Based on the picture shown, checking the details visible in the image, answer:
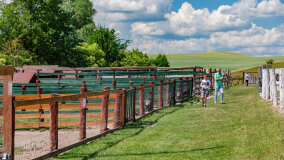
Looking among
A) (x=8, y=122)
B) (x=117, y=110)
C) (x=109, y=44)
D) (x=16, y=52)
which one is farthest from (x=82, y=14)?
(x=8, y=122)

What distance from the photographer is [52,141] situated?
27.0 feet

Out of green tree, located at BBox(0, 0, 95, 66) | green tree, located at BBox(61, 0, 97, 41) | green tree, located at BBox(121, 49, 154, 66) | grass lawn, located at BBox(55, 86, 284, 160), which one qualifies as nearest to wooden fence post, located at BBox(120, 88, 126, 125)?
grass lawn, located at BBox(55, 86, 284, 160)

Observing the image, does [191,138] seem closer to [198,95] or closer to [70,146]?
[70,146]

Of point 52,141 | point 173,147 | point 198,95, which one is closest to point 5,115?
point 52,141

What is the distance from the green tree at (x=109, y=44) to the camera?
234 feet

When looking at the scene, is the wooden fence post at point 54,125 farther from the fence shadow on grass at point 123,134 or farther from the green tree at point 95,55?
the green tree at point 95,55

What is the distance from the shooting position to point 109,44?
7312cm

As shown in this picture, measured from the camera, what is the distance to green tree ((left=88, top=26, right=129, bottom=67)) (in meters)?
71.2

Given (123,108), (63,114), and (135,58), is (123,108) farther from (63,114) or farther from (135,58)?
(135,58)

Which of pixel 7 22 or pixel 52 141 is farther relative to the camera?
pixel 7 22

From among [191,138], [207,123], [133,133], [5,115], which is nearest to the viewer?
[5,115]

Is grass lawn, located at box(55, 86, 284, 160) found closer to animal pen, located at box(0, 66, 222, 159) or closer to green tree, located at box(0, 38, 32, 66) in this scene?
animal pen, located at box(0, 66, 222, 159)

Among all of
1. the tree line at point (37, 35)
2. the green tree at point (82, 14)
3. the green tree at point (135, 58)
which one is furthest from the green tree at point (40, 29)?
the green tree at point (135, 58)

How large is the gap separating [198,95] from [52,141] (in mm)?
20939
